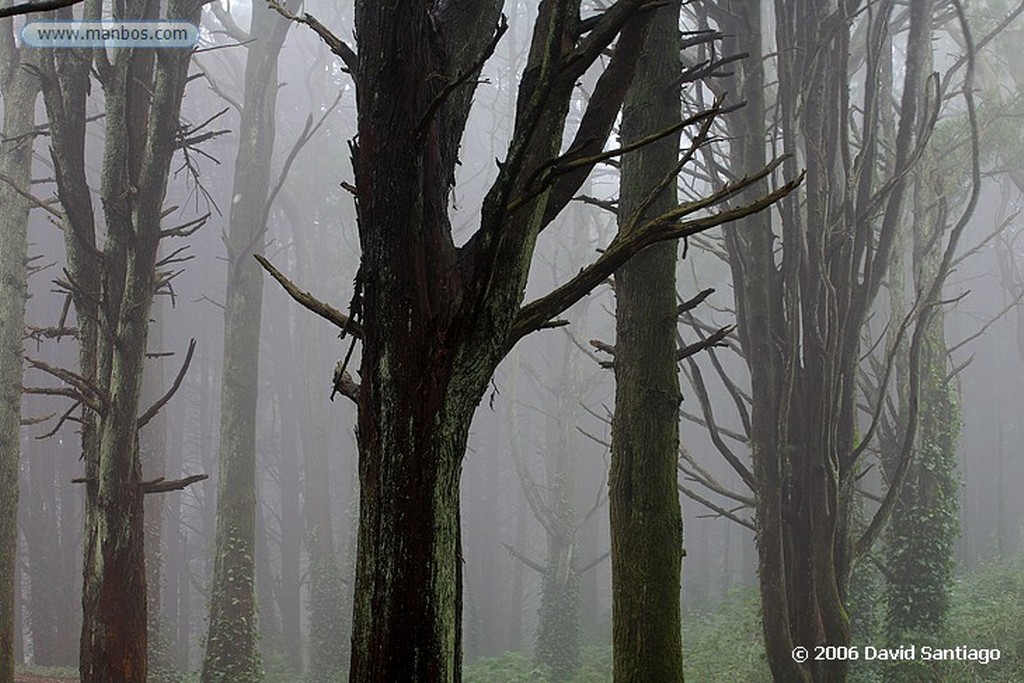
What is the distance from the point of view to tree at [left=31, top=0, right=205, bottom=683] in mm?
4891

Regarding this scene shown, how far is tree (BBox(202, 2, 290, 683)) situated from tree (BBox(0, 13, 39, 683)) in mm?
2567

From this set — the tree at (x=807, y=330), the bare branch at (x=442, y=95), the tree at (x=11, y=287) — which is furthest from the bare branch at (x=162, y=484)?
the tree at (x=11, y=287)

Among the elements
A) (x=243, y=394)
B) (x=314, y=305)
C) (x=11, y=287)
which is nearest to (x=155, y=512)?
(x=243, y=394)

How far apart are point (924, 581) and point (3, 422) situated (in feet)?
36.2

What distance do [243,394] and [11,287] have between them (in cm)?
377

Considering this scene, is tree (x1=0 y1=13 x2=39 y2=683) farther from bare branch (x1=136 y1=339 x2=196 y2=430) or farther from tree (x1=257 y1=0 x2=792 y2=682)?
tree (x1=257 y1=0 x2=792 y2=682)

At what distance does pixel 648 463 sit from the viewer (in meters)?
3.45

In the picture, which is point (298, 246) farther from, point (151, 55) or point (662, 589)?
point (662, 589)

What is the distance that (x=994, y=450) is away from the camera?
134 feet

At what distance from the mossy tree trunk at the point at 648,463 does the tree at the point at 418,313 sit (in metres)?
1.31

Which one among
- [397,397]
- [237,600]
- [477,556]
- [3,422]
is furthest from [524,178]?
[477,556]

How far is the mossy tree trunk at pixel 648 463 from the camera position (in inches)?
132

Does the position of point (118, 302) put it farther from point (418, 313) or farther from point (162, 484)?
point (418, 313)

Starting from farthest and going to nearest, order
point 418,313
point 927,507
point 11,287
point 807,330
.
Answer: point 927,507 < point 11,287 < point 807,330 < point 418,313
